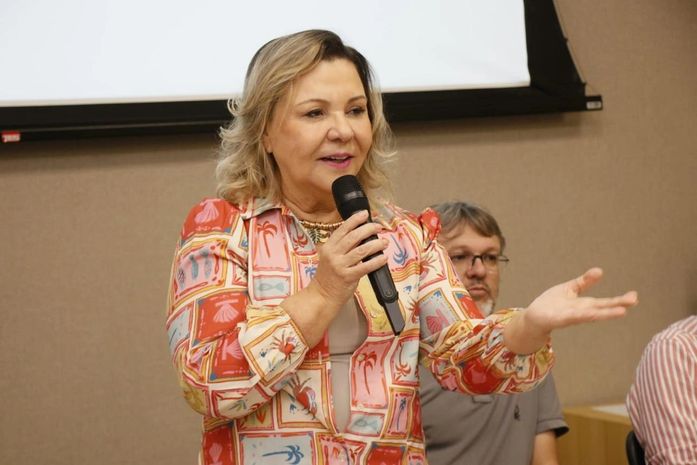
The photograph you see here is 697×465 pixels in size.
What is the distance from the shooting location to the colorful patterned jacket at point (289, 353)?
1.32m

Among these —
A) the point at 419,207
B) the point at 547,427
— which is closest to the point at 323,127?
the point at 547,427

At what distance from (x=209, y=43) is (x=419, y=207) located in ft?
3.03

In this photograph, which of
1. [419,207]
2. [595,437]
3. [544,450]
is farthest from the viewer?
[419,207]

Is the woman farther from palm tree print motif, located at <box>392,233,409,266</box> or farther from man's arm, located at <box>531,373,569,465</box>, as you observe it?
man's arm, located at <box>531,373,569,465</box>

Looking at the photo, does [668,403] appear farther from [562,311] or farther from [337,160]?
[337,160]

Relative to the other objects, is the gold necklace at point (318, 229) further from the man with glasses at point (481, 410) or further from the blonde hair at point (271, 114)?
the man with glasses at point (481, 410)

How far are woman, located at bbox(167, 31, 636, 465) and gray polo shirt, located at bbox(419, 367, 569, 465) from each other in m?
0.79

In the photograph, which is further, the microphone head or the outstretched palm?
the microphone head

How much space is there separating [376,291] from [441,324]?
0.20m

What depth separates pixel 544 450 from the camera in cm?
242

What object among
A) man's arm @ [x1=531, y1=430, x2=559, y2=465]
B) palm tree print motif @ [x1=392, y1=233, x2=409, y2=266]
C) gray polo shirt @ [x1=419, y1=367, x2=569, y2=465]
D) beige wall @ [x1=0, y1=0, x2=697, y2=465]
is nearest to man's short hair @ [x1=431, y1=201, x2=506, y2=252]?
gray polo shirt @ [x1=419, y1=367, x2=569, y2=465]

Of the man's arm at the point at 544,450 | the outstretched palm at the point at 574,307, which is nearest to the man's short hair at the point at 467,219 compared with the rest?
the man's arm at the point at 544,450

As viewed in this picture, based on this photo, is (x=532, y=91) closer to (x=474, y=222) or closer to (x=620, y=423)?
(x=474, y=222)

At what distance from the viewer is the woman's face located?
1.48 meters
